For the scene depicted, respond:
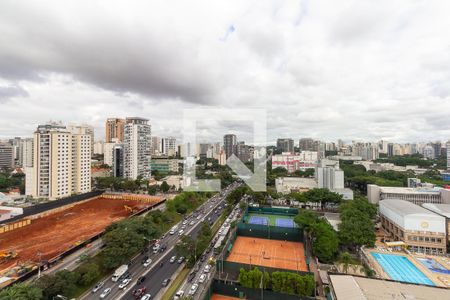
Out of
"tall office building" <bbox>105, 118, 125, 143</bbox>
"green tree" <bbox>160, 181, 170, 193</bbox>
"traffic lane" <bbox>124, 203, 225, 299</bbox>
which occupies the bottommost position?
"traffic lane" <bbox>124, 203, 225, 299</bbox>

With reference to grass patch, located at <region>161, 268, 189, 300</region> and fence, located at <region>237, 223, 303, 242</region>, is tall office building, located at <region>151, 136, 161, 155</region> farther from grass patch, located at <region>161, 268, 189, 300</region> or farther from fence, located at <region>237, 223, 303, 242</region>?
grass patch, located at <region>161, 268, 189, 300</region>

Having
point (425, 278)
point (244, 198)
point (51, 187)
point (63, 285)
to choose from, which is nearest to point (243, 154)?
point (244, 198)

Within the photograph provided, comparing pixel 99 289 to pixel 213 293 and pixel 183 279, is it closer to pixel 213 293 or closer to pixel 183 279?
pixel 183 279

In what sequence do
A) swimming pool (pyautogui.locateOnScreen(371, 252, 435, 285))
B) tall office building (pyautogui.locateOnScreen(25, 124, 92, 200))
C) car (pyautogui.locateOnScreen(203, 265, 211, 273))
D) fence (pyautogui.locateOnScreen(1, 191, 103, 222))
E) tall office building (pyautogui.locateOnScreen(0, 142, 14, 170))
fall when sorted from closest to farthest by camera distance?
swimming pool (pyautogui.locateOnScreen(371, 252, 435, 285))
car (pyautogui.locateOnScreen(203, 265, 211, 273))
fence (pyautogui.locateOnScreen(1, 191, 103, 222))
tall office building (pyautogui.locateOnScreen(25, 124, 92, 200))
tall office building (pyautogui.locateOnScreen(0, 142, 14, 170))

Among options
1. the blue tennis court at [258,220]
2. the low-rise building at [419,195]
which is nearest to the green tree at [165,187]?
the blue tennis court at [258,220]

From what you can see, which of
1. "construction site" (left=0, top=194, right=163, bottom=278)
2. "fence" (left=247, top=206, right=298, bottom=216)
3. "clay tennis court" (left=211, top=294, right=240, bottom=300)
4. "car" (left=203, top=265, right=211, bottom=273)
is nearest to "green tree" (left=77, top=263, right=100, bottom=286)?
"construction site" (left=0, top=194, right=163, bottom=278)

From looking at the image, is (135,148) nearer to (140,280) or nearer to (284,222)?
(284,222)

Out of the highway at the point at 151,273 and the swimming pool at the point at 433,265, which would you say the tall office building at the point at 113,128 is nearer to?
the highway at the point at 151,273
